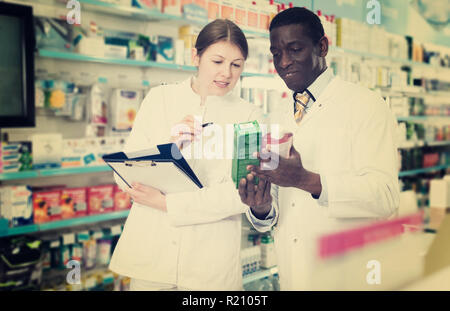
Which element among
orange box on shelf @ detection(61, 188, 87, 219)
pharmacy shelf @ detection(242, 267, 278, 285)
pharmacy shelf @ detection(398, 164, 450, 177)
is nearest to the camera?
pharmacy shelf @ detection(242, 267, 278, 285)

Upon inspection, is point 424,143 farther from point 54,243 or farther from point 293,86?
point 54,243

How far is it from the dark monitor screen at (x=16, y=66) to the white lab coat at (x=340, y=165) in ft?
4.19

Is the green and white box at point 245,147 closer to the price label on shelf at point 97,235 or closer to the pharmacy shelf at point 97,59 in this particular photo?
the pharmacy shelf at point 97,59

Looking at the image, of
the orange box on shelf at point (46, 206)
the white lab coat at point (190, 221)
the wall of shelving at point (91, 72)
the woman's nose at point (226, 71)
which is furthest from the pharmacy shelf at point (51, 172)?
the woman's nose at point (226, 71)

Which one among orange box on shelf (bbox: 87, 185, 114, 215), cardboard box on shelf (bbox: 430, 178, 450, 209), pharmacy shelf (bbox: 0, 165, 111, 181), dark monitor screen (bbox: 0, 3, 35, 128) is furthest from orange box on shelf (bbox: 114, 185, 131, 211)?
cardboard box on shelf (bbox: 430, 178, 450, 209)

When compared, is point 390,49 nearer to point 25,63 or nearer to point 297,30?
point 297,30

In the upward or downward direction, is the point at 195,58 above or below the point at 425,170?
above

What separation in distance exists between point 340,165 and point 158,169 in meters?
0.67

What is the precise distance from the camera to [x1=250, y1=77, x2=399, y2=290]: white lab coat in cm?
145

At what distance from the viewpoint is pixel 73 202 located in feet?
7.79

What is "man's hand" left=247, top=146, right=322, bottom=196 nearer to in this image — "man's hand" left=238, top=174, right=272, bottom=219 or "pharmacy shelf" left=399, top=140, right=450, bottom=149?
"man's hand" left=238, top=174, right=272, bottom=219

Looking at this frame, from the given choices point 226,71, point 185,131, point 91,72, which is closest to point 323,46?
Answer: point 226,71

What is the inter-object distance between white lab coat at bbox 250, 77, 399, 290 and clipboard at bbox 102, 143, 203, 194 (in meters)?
0.38

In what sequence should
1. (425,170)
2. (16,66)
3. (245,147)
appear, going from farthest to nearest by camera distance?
(425,170) → (16,66) → (245,147)
